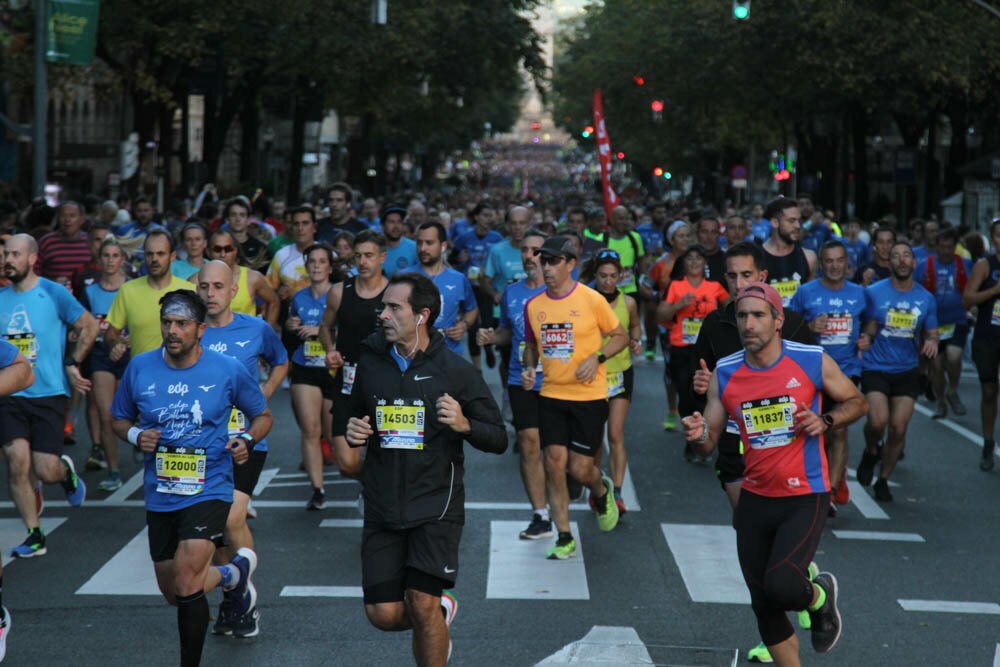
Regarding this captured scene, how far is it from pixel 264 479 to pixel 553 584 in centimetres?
423

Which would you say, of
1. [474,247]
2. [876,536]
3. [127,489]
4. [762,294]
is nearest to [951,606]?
[876,536]

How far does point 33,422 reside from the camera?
10.1 m

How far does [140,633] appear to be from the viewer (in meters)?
8.12

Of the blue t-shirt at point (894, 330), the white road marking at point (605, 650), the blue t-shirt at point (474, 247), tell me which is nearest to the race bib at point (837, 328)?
the blue t-shirt at point (894, 330)

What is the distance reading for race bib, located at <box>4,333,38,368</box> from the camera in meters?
10.0

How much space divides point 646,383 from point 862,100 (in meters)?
22.7

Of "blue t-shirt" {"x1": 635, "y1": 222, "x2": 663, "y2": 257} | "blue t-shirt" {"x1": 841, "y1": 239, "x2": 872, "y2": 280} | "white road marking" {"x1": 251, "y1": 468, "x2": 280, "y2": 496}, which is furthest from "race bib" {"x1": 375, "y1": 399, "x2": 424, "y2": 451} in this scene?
"blue t-shirt" {"x1": 635, "y1": 222, "x2": 663, "y2": 257}

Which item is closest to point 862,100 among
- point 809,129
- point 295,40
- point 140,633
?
point 809,129

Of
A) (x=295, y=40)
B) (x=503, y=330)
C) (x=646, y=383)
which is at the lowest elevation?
(x=646, y=383)

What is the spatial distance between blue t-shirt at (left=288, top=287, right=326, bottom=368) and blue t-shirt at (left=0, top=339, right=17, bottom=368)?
4455 mm

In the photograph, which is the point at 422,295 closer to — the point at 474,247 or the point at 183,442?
the point at 183,442

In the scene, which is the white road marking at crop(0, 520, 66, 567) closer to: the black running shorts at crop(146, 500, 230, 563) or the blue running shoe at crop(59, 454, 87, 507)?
the blue running shoe at crop(59, 454, 87, 507)

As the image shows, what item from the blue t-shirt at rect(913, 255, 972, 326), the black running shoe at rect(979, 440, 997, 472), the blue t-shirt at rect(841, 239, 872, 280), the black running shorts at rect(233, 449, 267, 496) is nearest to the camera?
the black running shorts at rect(233, 449, 267, 496)

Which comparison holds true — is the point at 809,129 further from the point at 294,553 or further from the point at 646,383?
the point at 294,553
